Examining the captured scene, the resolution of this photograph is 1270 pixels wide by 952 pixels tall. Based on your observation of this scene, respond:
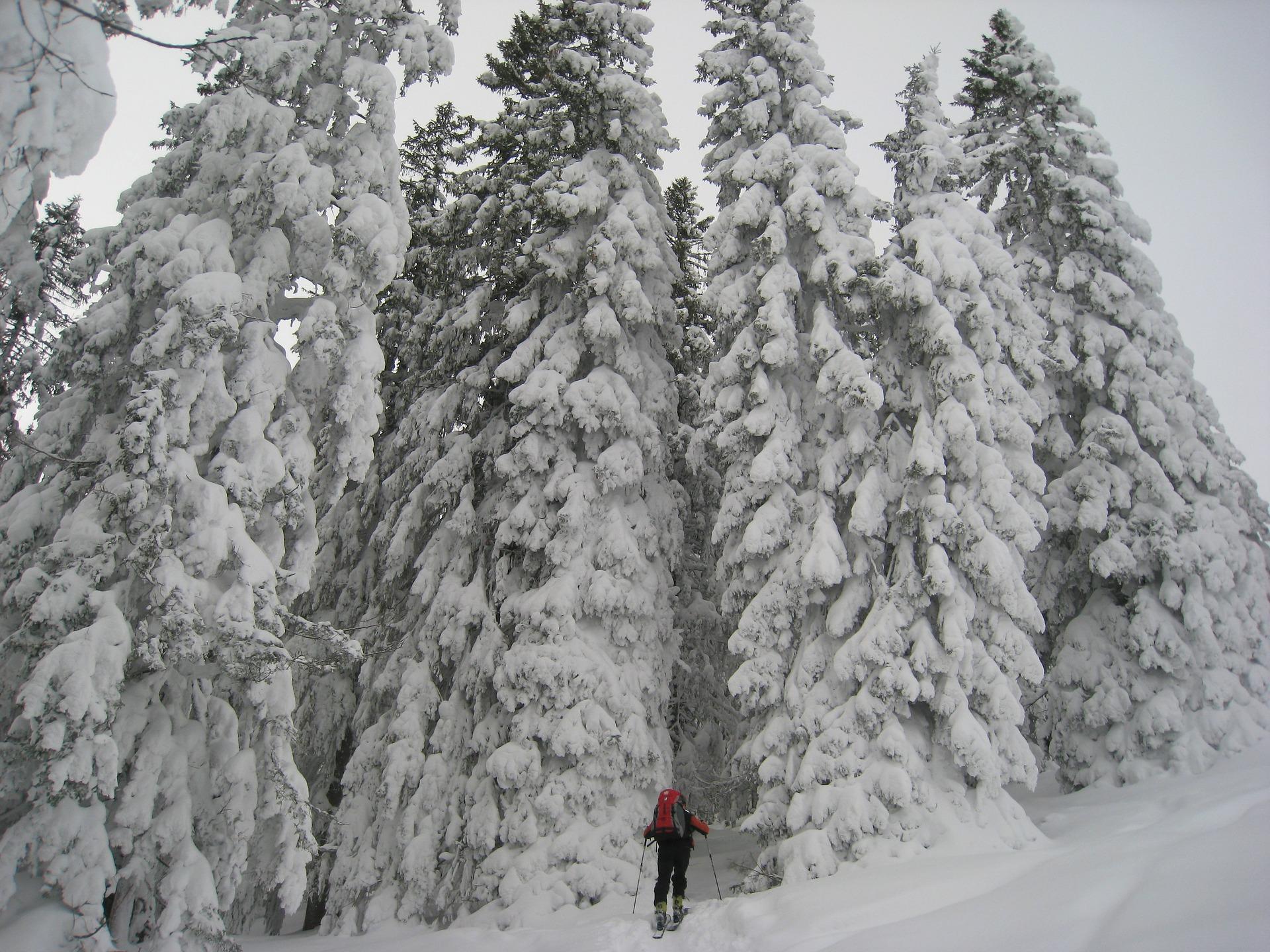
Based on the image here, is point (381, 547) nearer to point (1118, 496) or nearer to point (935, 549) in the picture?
point (935, 549)

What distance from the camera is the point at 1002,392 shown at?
13.2 meters

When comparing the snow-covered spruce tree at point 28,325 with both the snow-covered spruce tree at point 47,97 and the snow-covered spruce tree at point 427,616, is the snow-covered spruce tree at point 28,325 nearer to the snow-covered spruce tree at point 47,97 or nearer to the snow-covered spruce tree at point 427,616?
the snow-covered spruce tree at point 47,97

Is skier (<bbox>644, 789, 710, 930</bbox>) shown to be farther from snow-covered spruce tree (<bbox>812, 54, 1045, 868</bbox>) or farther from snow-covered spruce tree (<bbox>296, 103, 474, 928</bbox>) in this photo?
snow-covered spruce tree (<bbox>296, 103, 474, 928</bbox>)

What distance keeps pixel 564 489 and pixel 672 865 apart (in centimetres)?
608

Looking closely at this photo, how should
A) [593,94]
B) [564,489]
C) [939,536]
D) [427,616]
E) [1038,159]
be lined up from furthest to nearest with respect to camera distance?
[1038,159] → [593,94] → [427,616] → [564,489] → [939,536]

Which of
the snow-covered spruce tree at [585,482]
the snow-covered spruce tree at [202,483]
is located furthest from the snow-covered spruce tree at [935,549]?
the snow-covered spruce tree at [202,483]

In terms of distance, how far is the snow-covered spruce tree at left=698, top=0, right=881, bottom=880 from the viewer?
1138 centimetres

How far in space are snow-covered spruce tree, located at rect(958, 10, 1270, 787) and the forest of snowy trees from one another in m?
0.09

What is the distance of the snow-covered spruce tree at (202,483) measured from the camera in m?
7.44

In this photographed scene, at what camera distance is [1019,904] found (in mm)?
6141

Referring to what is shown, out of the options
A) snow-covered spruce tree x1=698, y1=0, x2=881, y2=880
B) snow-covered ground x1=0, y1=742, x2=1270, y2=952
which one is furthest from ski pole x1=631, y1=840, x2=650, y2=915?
snow-covered spruce tree x1=698, y1=0, x2=881, y2=880

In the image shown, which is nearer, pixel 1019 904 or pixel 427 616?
pixel 1019 904

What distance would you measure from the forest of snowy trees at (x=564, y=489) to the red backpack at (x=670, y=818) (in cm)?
174

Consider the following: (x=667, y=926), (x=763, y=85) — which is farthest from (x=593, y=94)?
(x=667, y=926)
